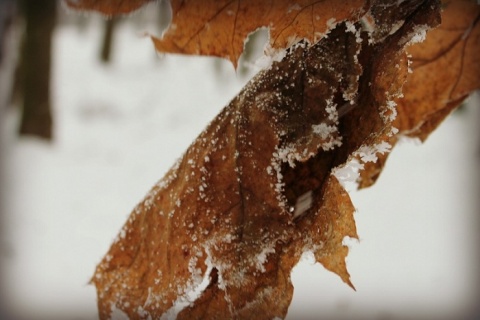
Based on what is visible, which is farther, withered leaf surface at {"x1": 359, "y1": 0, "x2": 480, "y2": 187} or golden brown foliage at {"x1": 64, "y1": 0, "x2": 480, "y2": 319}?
withered leaf surface at {"x1": 359, "y1": 0, "x2": 480, "y2": 187}

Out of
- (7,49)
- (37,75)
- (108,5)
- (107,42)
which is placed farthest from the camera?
(107,42)


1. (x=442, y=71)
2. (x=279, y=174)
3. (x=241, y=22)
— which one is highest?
(x=442, y=71)

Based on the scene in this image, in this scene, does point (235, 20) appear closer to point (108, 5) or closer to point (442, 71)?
point (108, 5)

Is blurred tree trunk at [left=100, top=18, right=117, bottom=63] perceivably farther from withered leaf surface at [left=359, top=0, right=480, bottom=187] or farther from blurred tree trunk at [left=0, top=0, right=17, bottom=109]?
withered leaf surface at [left=359, top=0, right=480, bottom=187]

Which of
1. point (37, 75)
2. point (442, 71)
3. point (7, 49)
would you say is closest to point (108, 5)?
point (442, 71)

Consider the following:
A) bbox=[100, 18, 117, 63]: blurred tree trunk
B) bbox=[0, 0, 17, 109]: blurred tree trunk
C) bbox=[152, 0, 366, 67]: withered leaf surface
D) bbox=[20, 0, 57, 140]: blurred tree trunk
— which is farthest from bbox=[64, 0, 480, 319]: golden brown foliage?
bbox=[100, 18, 117, 63]: blurred tree trunk

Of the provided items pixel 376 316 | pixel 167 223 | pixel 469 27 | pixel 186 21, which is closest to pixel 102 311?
pixel 167 223

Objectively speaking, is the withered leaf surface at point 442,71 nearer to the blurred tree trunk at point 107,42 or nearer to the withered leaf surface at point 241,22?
the withered leaf surface at point 241,22

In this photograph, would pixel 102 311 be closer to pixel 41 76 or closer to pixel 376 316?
pixel 376 316
